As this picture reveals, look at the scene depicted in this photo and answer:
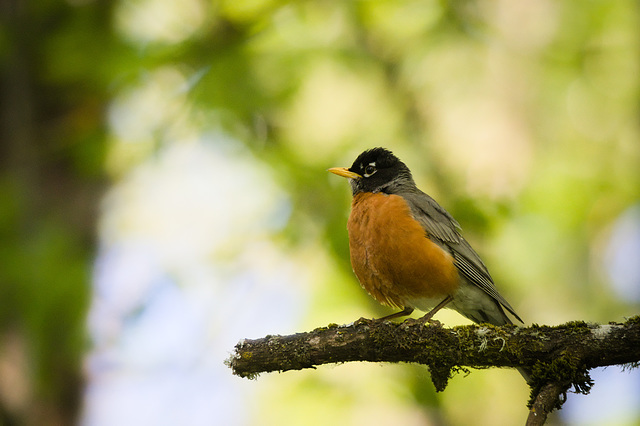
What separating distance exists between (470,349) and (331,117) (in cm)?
572

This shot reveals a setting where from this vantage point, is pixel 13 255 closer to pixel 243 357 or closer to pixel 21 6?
pixel 21 6

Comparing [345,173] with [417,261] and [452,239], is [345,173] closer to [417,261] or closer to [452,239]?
[452,239]

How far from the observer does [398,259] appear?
452cm

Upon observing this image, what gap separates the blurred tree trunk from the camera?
5383mm

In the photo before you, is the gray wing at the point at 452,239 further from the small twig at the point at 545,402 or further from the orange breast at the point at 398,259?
the small twig at the point at 545,402

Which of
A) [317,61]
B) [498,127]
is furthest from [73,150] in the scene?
[498,127]

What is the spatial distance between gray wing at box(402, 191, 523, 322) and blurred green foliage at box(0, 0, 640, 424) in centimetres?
30

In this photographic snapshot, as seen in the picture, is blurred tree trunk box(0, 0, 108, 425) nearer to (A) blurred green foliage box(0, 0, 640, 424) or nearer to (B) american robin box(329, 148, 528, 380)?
(A) blurred green foliage box(0, 0, 640, 424)

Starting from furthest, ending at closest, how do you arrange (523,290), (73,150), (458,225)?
(523,290)
(73,150)
(458,225)

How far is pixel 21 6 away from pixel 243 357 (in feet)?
15.3

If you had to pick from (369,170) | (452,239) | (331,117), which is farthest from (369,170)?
(331,117)

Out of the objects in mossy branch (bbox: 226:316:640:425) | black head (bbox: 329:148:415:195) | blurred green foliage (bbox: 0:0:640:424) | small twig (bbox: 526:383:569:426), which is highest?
blurred green foliage (bbox: 0:0:640:424)

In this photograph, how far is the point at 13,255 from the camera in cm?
559

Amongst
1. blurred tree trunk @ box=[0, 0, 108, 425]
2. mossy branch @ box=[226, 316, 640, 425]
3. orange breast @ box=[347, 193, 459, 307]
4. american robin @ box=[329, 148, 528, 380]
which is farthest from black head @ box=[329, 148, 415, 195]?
blurred tree trunk @ box=[0, 0, 108, 425]
